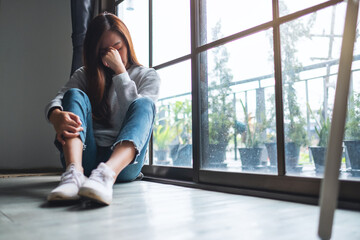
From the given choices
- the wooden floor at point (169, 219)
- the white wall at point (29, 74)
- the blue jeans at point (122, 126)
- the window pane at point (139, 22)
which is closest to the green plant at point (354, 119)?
the wooden floor at point (169, 219)

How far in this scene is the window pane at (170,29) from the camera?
186 cm

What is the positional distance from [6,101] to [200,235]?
8.33ft

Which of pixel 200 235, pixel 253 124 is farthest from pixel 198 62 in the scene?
pixel 200 235

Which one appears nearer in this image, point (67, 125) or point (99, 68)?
point (67, 125)

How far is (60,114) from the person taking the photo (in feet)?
4.07

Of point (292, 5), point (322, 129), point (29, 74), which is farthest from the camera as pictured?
point (29, 74)

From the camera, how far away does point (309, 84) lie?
1188mm

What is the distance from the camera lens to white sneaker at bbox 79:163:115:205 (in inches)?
36.7

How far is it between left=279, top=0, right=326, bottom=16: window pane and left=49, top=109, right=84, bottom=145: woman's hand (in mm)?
923

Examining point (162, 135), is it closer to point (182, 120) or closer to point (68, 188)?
point (182, 120)

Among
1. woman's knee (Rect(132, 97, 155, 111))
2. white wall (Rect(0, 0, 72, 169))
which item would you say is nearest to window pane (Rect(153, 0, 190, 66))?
woman's knee (Rect(132, 97, 155, 111))

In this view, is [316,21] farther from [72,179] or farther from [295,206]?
[72,179]

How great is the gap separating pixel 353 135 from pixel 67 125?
1.01 meters

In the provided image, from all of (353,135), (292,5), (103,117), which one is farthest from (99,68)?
(353,135)
